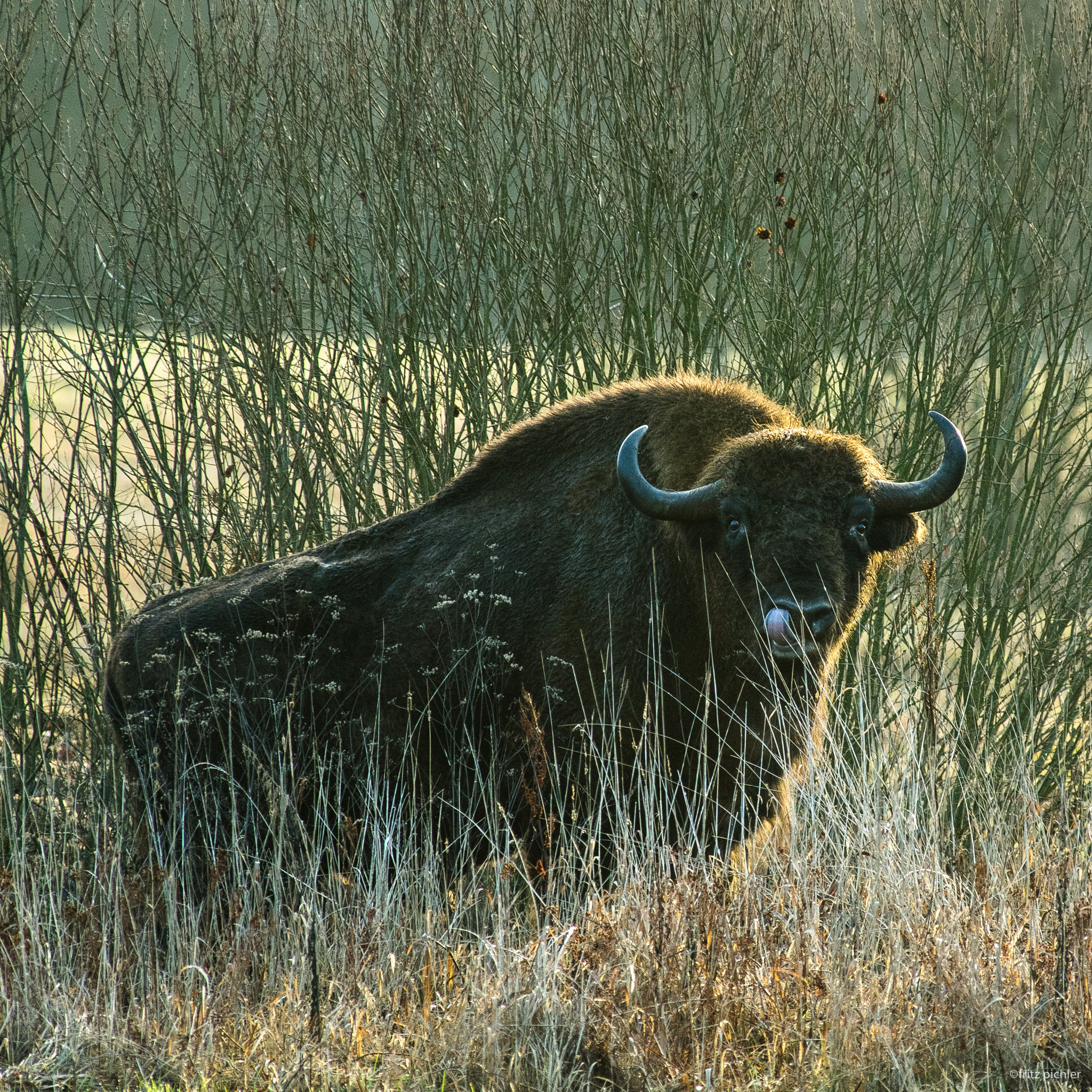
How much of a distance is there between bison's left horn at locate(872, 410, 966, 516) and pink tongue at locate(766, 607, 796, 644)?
2.64 feet

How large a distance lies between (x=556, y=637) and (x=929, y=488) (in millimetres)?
1613

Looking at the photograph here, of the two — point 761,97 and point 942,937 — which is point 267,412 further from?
point 942,937

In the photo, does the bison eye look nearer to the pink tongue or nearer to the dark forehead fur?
the dark forehead fur

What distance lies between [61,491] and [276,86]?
2.99 metres

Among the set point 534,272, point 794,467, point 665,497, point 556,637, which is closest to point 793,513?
point 794,467

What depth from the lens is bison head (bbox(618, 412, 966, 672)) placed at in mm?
4598

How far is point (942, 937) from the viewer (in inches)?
146

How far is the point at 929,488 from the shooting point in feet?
16.1

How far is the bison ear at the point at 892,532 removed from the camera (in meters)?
5.00

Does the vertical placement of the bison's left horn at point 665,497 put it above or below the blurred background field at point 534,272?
below

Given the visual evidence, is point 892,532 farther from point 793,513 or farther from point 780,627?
point 780,627

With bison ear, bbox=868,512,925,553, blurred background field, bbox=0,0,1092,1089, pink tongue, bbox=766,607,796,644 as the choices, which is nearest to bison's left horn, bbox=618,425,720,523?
pink tongue, bbox=766,607,796,644

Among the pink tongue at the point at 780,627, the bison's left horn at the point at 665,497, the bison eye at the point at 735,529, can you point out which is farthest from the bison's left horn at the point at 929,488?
the pink tongue at the point at 780,627

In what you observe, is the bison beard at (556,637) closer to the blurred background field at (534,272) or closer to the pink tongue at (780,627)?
the pink tongue at (780,627)
